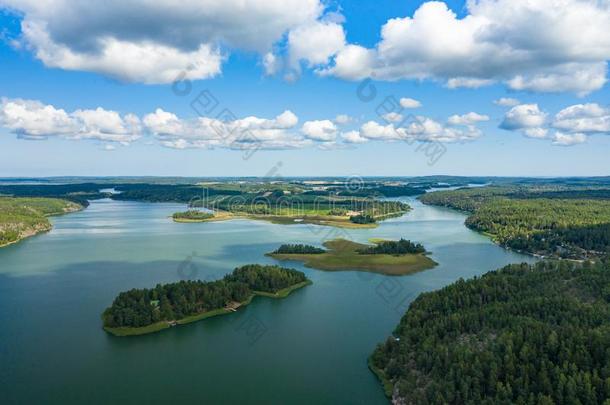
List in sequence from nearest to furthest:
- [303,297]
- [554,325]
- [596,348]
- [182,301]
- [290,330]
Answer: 1. [596,348]
2. [554,325]
3. [290,330]
4. [182,301]
5. [303,297]

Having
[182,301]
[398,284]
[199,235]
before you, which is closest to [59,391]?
[182,301]

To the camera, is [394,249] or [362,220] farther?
[362,220]

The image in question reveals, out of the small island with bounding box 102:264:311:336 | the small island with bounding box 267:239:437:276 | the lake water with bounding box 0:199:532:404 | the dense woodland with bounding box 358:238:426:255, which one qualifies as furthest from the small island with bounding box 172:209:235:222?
the small island with bounding box 102:264:311:336

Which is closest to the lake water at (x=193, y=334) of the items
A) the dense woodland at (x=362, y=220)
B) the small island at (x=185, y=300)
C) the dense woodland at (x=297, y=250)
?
the small island at (x=185, y=300)

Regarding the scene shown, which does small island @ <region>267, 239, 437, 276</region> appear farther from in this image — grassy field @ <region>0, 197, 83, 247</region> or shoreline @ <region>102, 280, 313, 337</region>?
grassy field @ <region>0, 197, 83, 247</region>

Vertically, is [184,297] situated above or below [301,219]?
Answer: below

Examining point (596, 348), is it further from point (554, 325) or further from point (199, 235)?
point (199, 235)

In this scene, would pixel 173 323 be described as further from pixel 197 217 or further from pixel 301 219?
pixel 197 217

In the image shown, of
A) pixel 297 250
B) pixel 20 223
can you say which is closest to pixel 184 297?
pixel 297 250
